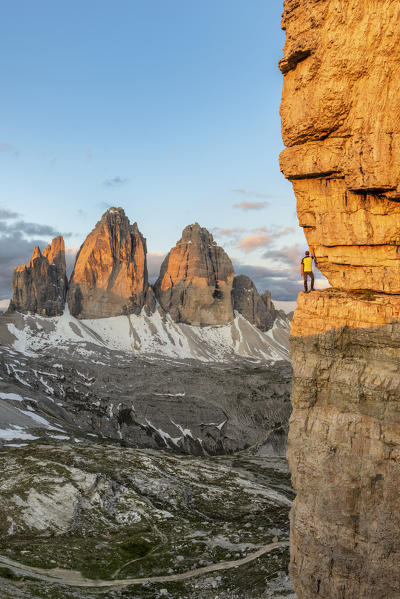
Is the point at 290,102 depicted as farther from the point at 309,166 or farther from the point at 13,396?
the point at 13,396

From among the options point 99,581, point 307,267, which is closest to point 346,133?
point 307,267

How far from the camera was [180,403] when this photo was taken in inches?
7589

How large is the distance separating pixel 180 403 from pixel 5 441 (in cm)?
9643

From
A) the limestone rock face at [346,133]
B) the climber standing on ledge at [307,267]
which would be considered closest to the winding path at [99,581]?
the climber standing on ledge at [307,267]

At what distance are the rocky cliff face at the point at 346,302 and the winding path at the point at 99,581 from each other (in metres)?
22.0

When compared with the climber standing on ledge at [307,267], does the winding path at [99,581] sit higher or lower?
lower

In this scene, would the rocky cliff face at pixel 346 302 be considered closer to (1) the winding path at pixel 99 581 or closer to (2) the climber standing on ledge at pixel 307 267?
(2) the climber standing on ledge at pixel 307 267

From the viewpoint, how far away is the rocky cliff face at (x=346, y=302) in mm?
18922

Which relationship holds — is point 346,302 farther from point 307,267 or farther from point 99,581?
point 99,581

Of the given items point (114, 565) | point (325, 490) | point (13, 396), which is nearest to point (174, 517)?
point (114, 565)

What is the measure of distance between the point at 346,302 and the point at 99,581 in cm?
A: 3791

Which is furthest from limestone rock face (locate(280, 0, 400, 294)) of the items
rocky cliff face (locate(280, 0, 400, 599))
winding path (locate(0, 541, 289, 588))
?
winding path (locate(0, 541, 289, 588))

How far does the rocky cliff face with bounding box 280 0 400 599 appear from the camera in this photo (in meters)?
18.9

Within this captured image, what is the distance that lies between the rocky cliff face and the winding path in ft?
72.1
